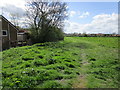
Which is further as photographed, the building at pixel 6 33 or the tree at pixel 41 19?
the tree at pixel 41 19

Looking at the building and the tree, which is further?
the tree

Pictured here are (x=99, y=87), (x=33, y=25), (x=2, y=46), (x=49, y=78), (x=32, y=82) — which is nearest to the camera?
(x=99, y=87)

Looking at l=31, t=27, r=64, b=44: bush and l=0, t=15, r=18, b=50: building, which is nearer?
l=0, t=15, r=18, b=50: building

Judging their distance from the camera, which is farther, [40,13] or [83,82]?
[40,13]

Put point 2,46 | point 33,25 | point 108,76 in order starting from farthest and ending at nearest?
point 33,25 < point 2,46 < point 108,76

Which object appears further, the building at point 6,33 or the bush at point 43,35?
the bush at point 43,35

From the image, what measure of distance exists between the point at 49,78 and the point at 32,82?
764 mm

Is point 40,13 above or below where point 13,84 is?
above

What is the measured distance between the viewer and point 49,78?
5.07m

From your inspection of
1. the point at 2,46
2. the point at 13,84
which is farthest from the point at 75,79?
the point at 2,46

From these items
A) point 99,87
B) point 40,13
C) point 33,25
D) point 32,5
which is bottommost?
point 99,87

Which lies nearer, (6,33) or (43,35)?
(6,33)

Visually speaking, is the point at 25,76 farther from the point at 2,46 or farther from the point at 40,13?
the point at 40,13

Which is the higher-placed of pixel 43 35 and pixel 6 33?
pixel 6 33
